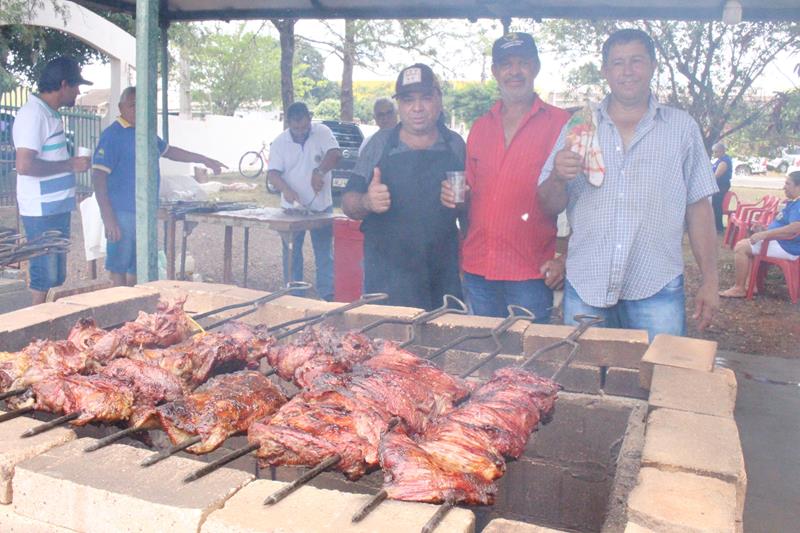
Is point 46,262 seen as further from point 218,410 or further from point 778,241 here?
point 778,241

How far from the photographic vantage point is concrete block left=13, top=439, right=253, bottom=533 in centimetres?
186

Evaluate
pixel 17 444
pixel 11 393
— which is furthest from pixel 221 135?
pixel 17 444

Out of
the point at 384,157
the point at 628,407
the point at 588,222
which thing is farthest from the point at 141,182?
the point at 628,407

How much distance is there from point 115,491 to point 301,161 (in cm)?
685

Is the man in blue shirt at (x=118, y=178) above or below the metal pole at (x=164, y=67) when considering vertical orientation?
below

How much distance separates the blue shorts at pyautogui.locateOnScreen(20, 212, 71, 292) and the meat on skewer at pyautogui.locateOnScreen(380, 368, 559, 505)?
4043 mm

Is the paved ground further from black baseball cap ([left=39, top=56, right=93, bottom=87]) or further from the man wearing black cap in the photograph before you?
black baseball cap ([left=39, top=56, right=93, bottom=87])

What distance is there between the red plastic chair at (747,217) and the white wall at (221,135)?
18.9m

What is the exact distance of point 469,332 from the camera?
11.6ft

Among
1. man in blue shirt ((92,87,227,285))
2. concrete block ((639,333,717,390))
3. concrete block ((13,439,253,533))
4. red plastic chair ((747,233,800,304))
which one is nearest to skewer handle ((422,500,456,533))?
concrete block ((13,439,253,533))

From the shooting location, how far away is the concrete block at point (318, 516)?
1.75 metres

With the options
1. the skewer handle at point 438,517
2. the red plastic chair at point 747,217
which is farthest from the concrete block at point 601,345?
the red plastic chair at point 747,217

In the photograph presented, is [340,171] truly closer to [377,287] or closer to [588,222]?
[377,287]

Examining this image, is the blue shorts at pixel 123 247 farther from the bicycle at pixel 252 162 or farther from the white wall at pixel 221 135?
the white wall at pixel 221 135
